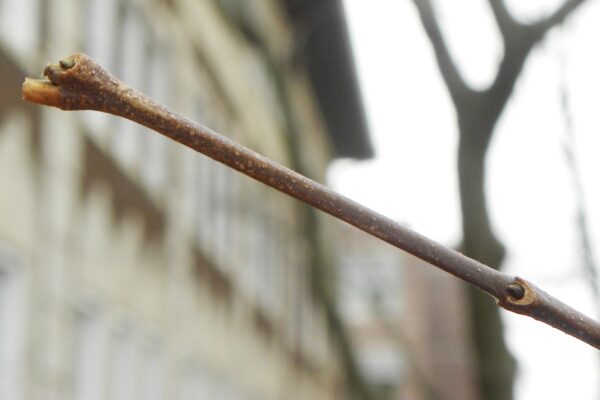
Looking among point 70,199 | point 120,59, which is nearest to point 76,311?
point 70,199

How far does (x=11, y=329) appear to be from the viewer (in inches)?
347

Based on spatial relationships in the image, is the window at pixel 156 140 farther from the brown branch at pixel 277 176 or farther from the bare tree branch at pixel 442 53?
the brown branch at pixel 277 176

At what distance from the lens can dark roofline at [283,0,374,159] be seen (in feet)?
59.3

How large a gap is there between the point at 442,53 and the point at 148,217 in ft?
27.8

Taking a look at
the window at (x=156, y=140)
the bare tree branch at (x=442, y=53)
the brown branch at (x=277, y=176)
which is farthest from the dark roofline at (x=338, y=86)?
the brown branch at (x=277, y=176)

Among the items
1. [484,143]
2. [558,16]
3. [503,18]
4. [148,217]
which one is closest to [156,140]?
[148,217]

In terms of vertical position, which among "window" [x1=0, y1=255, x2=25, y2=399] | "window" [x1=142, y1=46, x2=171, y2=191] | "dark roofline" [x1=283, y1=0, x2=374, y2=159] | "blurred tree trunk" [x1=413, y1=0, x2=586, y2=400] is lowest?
"blurred tree trunk" [x1=413, y1=0, x2=586, y2=400]

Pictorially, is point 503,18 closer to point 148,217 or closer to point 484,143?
point 484,143

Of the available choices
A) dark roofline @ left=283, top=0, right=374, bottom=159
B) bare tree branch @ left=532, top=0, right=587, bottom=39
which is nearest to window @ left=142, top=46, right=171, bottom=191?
dark roofline @ left=283, top=0, right=374, bottom=159

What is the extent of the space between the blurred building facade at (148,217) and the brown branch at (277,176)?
4233 mm

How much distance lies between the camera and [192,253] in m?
15.8

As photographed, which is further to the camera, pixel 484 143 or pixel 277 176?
pixel 484 143

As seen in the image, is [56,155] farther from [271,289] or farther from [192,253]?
[271,289]

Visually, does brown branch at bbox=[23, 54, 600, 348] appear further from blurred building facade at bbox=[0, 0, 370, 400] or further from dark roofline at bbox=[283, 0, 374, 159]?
dark roofline at bbox=[283, 0, 374, 159]
